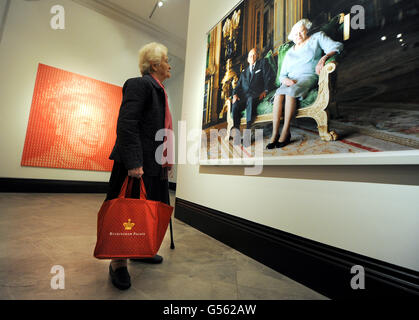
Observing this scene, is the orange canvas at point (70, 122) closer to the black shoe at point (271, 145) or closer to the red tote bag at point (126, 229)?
the red tote bag at point (126, 229)

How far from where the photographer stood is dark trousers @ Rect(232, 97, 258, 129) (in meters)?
1.75

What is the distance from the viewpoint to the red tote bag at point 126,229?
99cm

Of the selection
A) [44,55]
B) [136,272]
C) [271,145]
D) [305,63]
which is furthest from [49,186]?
[305,63]

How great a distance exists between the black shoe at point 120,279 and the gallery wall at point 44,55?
4238 millimetres

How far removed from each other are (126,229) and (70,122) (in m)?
4.59

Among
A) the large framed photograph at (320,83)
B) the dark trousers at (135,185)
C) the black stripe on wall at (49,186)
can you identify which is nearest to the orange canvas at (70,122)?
the black stripe on wall at (49,186)

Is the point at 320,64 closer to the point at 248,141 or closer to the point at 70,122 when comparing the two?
the point at 248,141

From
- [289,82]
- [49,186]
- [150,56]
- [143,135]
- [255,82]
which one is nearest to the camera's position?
[143,135]

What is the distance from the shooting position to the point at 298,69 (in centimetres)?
139

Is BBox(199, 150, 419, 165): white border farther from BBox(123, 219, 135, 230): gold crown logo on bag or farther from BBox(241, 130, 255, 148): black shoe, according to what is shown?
BBox(123, 219, 135, 230): gold crown logo on bag

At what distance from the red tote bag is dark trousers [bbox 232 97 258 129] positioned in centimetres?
115

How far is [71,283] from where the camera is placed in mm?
1067

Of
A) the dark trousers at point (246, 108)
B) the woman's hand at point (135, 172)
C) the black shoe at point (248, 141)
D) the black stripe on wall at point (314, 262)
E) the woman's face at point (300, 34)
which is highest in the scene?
the woman's face at point (300, 34)
